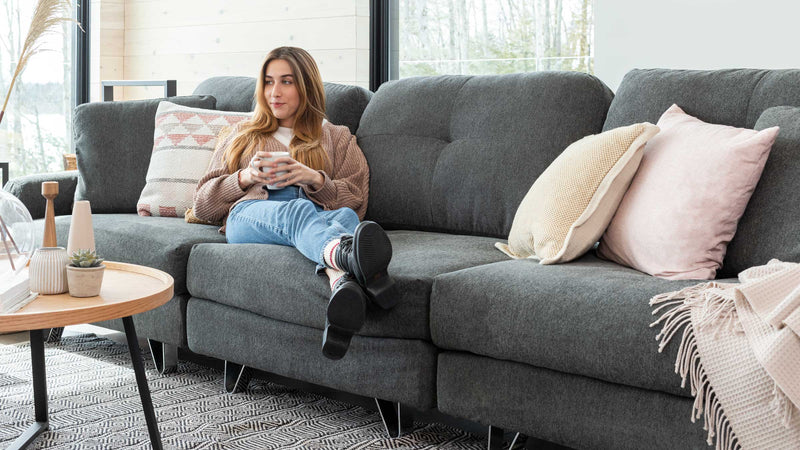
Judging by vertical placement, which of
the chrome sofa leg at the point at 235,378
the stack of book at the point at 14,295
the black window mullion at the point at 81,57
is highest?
the black window mullion at the point at 81,57

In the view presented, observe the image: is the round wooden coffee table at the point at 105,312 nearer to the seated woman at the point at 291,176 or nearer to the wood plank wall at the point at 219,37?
the seated woman at the point at 291,176

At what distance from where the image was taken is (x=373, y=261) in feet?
6.45

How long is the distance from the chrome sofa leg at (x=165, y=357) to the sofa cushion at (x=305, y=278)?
283 mm

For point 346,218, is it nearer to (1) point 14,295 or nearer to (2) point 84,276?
(2) point 84,276

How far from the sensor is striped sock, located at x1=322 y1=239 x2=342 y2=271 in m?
2.10

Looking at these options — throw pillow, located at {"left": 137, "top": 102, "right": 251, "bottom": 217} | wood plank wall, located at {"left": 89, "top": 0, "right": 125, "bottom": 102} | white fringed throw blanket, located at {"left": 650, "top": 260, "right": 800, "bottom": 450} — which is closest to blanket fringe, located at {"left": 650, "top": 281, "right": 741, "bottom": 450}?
white fringed throw blanket, located at {"left": 650, "top": 260, "right": 800, "bottom": 450}

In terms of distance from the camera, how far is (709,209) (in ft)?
6.28

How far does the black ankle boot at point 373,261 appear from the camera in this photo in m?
→ 1.96

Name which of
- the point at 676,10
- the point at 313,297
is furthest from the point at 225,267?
the point at 676,10

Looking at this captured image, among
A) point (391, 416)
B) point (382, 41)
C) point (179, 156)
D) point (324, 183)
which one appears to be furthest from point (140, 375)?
point (382, 41)

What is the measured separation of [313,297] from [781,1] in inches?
82.1

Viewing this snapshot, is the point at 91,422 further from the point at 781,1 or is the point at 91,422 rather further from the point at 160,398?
the point at 781,1

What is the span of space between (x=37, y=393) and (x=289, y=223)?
0.77 metres

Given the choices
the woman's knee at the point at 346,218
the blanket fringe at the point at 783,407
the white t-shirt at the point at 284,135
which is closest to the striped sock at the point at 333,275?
the woman's knee at the point at 346,218
